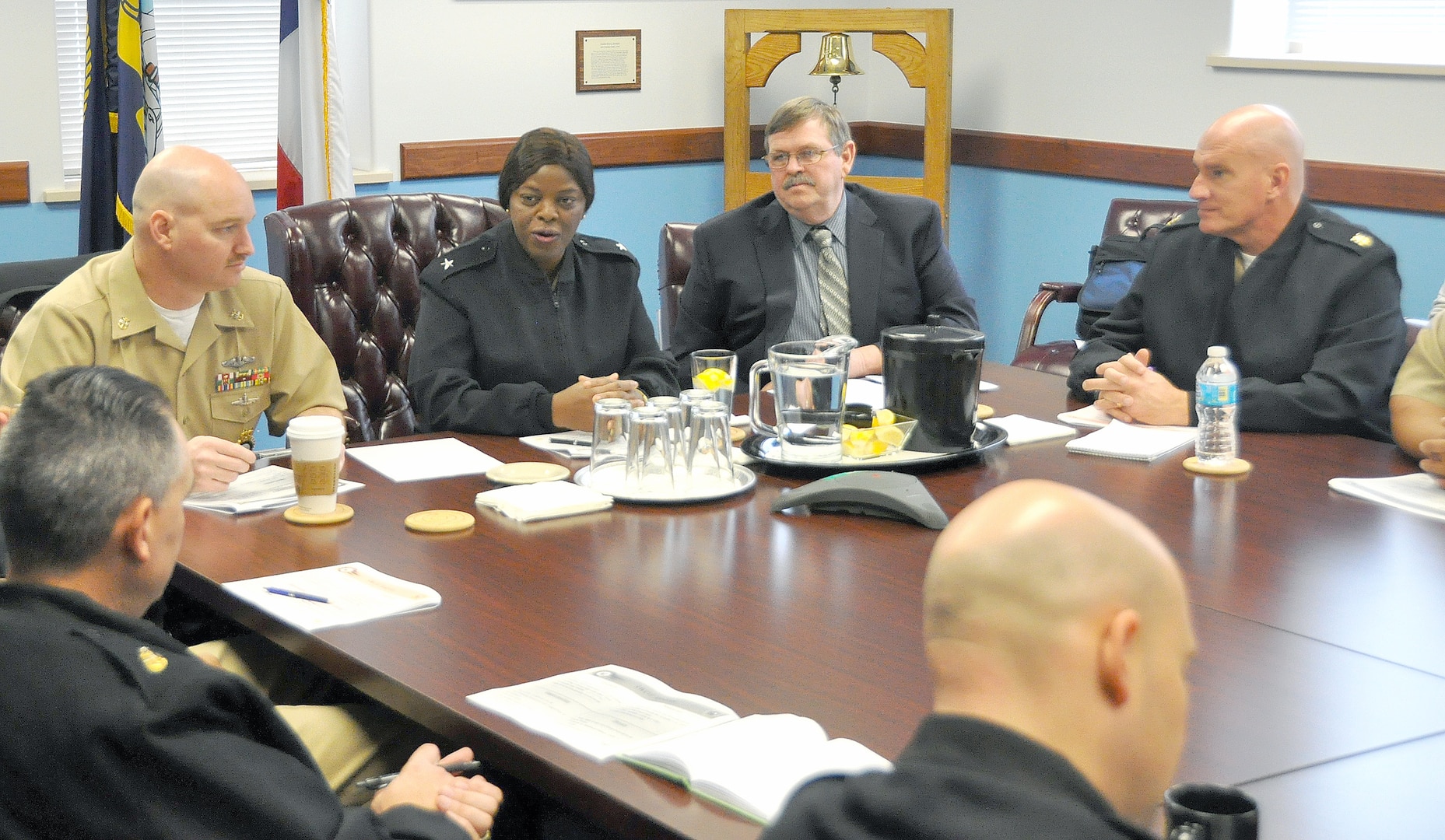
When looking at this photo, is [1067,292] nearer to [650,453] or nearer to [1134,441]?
[1134,441]

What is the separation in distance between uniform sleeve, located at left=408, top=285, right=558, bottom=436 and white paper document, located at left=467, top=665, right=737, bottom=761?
1.20m

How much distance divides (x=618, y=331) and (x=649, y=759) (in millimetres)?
1888

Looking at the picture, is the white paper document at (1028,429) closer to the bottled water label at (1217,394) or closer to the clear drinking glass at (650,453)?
the bottled water label at (1217,394)

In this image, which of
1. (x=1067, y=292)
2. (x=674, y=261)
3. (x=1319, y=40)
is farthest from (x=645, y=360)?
(x=1319, y=40)

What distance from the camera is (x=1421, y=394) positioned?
258 cm

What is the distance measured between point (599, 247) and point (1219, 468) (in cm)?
139

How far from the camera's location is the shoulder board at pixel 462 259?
3055 mm

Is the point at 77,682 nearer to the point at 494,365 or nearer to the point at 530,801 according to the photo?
the point at 530,801

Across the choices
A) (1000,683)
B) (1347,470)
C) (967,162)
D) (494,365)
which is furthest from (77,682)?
(967,162)

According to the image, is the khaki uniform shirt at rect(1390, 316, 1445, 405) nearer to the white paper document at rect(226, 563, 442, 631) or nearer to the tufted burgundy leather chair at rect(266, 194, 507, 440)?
the white paper document at rect(226, 563, 442, 631)

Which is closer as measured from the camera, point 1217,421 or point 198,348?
point 1217,421

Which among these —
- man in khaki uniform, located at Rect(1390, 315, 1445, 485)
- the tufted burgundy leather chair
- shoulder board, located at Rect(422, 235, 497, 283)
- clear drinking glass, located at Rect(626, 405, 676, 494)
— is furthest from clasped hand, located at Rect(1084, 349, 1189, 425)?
the tufted burgundy leather chair

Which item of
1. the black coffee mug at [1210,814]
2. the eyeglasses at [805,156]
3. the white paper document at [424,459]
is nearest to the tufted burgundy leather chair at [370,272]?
the eyeglasses at [805,156]

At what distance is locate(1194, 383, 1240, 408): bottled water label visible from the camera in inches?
99.1
